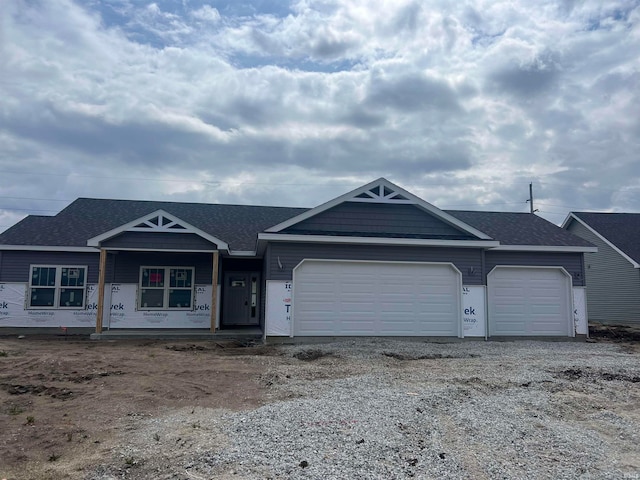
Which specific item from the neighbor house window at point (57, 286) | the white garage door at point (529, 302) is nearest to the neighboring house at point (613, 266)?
the white garage door at point (529, 302)

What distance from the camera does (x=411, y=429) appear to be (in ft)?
17.7

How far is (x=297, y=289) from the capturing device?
1309 centimetres

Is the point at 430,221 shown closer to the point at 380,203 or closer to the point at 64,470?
the point at 380,203

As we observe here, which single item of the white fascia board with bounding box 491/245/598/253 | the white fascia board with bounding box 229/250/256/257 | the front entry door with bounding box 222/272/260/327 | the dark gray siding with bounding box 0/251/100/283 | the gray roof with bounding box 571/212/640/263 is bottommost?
the front entry door with bounding box 222/272/260/327

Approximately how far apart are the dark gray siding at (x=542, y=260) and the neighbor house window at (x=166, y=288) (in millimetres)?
9777

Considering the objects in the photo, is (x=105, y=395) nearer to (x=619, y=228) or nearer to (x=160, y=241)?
(x=160, y=241)

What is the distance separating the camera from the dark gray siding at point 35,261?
52.4 feet

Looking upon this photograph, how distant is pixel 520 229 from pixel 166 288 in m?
12.3

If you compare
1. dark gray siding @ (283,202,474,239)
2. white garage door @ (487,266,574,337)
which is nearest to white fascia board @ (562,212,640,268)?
Answer: white garage door @ (487,266,574,337)

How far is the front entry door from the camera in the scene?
17.8m

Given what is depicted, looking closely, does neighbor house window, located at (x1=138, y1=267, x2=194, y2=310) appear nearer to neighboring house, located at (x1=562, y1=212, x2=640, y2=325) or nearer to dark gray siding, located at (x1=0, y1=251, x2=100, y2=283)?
dark gray siding, located at (x1=0, y1=251, x2=100, y2=283)

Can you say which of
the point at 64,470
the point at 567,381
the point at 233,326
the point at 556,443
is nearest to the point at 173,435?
the point at 64,470

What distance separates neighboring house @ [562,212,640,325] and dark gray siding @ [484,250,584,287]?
7241mm

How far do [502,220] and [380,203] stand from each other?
6.66m
